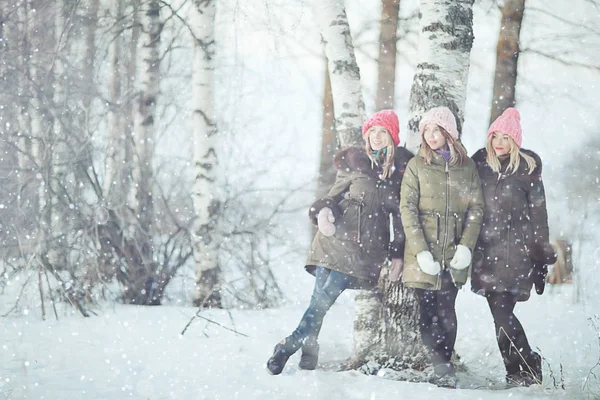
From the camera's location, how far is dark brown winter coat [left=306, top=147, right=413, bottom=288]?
13.1ft

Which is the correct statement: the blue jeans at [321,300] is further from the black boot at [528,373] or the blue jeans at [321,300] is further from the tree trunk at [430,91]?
the black boot at [528,373]

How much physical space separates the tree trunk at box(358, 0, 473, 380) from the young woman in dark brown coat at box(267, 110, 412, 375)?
330 millimetres

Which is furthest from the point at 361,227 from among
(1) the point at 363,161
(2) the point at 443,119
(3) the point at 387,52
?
(3) the point at 387,52

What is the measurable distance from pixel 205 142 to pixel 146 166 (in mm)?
1094

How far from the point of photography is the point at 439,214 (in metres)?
3.78

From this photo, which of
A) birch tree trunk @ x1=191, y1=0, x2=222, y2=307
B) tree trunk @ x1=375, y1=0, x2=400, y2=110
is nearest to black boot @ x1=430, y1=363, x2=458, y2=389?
birch tree trunk @ x1=191, y1=0, x2=222, y2=307

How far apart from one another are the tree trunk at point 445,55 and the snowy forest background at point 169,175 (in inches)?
9.4

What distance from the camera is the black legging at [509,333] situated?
3.83m

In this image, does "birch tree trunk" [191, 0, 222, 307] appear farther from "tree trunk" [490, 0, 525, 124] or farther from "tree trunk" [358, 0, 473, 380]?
"tree trunk" [490, 0, 525, 124]

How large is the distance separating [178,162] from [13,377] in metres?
5.78

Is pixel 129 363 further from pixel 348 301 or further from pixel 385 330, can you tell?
pixel 348 301

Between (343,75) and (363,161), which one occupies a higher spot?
(343,75)

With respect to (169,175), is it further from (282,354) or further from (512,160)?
(512,160)

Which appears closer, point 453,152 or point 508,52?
point 453,152
